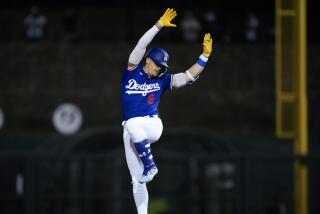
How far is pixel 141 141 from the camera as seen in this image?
8.48 metres

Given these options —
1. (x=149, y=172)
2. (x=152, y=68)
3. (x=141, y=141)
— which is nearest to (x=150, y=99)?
(x=152, y=68)

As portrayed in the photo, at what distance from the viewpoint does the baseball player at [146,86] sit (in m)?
8.38

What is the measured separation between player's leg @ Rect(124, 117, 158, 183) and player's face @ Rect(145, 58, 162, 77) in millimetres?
435

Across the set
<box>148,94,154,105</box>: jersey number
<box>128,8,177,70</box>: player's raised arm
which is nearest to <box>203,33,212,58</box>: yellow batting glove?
<box>128,8,177,70</box>: player's raised arm

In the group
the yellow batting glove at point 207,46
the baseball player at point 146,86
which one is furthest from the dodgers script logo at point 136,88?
the yellow batting glove at point 207,46

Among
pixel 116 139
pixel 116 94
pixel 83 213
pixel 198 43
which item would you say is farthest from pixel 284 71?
pixel 116 94

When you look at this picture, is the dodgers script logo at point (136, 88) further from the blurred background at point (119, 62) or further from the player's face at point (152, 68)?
the blurred background at point (119, 62)

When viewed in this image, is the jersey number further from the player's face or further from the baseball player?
the player's face

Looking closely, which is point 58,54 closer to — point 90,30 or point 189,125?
point 90,30

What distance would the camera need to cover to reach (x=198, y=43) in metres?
38.8

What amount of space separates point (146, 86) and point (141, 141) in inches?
20.4

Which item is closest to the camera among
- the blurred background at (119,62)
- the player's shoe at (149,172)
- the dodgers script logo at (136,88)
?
the dodgers script logo at (136,88)

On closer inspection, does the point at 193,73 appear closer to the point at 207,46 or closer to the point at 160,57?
the point at 207,46

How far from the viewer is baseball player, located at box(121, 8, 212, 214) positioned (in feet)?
27.5
